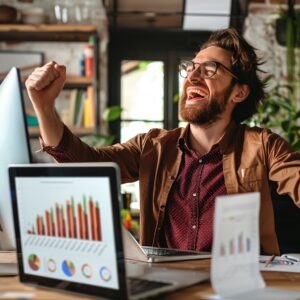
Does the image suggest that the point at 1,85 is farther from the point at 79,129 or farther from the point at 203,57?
the point at 79,129

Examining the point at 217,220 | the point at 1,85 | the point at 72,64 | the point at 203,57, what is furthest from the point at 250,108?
the point at 72,64

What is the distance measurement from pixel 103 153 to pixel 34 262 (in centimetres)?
84

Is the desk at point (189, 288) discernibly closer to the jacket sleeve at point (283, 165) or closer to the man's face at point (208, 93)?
the jacket sleeve at point (283, 165)

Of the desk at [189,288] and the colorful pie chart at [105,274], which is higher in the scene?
the colorful pie chart at [105,274]

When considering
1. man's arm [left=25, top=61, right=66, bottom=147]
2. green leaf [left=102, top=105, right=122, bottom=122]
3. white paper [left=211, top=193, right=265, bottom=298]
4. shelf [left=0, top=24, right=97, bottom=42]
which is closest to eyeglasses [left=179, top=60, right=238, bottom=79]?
man's arm [left=25, top=61, right=66, bottom=147]

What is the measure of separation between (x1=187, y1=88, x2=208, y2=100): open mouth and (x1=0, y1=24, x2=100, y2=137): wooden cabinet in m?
2.43

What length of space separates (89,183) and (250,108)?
4.33ft

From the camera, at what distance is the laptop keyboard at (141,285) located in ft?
2.91

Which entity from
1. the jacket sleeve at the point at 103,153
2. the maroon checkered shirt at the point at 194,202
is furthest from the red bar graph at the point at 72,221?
the maroon checkered shirt at the point at 194,202

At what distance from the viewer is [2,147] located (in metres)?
1.12

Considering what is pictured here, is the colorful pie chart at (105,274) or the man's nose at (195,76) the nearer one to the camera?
the colorful pie chart at (105,274)

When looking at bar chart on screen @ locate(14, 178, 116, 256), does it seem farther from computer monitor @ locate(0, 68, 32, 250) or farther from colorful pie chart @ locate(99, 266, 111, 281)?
computer monitor @ locate(0, 68, 32, 250)

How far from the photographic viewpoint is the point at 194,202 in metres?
1.73

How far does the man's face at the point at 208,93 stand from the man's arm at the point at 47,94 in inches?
18.5
